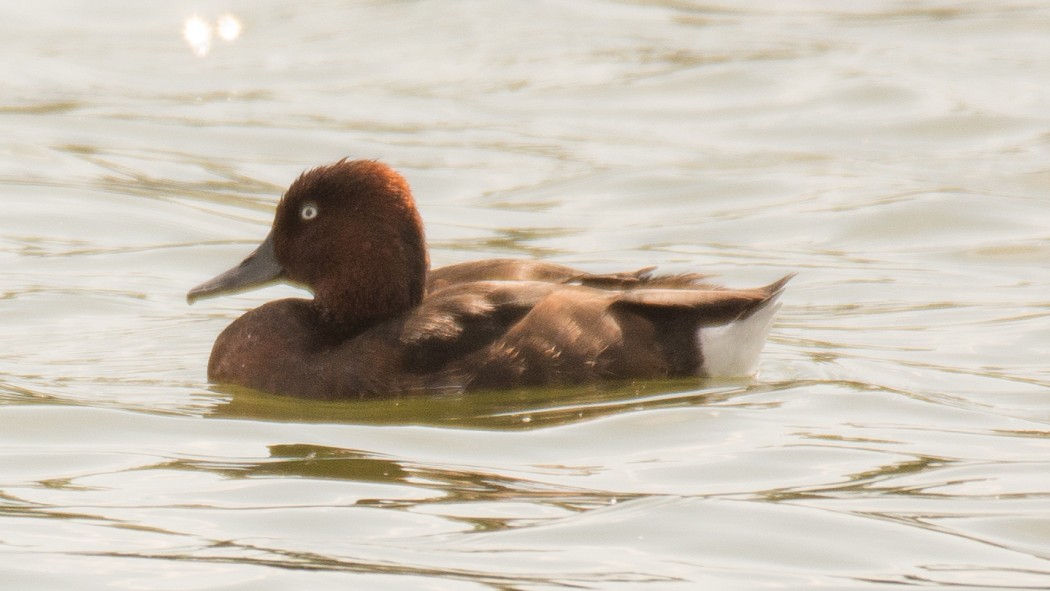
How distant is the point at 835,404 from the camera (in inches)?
304

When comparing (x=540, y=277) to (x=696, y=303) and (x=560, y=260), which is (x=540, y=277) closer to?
(x=696, y=303)

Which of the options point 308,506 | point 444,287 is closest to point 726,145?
point 444,287

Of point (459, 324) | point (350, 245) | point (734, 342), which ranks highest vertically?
point (350, 245)

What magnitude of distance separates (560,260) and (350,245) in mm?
3327

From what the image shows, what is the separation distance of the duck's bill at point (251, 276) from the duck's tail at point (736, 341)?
1792 mm

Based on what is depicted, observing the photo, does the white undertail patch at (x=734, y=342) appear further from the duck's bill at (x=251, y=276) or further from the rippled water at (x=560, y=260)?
the duck's bill at (x=251, y=276)

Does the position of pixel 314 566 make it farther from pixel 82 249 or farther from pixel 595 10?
pixel 595 10

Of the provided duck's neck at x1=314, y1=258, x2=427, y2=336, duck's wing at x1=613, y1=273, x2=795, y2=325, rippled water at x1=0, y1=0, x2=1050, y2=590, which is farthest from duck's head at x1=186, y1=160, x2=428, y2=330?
duck's wing at x1=613, y1=273, x2=795, y2=325

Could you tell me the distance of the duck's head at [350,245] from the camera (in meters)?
7.84

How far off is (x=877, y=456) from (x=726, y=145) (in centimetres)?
818

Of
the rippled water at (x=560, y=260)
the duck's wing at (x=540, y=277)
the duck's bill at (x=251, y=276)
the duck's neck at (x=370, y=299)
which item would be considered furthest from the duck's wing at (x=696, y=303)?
the duck's bill at (x=251, y=276)

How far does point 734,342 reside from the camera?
25.8ft

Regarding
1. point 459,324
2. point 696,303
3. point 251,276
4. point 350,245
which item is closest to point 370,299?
point 350,245

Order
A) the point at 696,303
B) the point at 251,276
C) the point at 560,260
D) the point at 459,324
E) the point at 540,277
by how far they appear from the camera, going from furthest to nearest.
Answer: the point at 560,260, the point at 251,276, the point at 540,277, the point at 696,303, the point at 459,324
